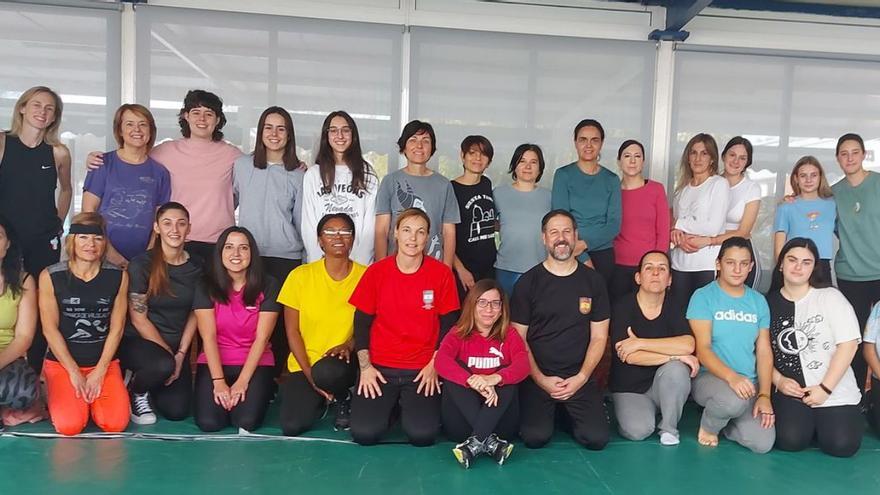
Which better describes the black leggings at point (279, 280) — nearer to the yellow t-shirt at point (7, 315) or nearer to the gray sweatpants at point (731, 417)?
the yellow t-shirt at point (7, 315)

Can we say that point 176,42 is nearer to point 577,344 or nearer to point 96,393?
point 96,393

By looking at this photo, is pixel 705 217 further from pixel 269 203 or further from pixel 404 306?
pixel 269 203

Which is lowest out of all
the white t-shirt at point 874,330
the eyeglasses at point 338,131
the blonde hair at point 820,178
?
the white t-shirt at point 874,330

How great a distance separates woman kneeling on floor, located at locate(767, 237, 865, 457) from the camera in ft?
12.5

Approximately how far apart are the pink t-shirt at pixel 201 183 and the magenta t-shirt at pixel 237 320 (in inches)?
21.9

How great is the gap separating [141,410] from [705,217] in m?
3.96

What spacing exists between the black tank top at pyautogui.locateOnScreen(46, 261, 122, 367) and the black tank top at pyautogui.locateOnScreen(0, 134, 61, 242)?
646 mm

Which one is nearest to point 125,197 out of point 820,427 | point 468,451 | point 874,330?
point 468,451

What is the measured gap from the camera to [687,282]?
4746 millimetres

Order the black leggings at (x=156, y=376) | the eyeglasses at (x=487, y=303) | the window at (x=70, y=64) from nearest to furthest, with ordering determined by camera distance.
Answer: the eyeglasses at (x=487, y=303) < the black leggings at (x=156, y=376) < the window at (x=70, y=64)

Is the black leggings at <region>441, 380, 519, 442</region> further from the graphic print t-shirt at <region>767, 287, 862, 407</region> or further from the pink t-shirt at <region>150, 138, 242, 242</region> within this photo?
the pink t-shirt at <region>150, 138, 242, 242</region>

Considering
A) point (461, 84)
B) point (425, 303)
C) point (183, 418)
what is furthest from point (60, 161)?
point (461, 84)

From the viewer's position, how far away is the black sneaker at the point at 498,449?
3.44 meters

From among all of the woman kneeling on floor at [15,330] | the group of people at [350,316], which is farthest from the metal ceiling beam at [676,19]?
the woman kneeling on floor at [15,330]
